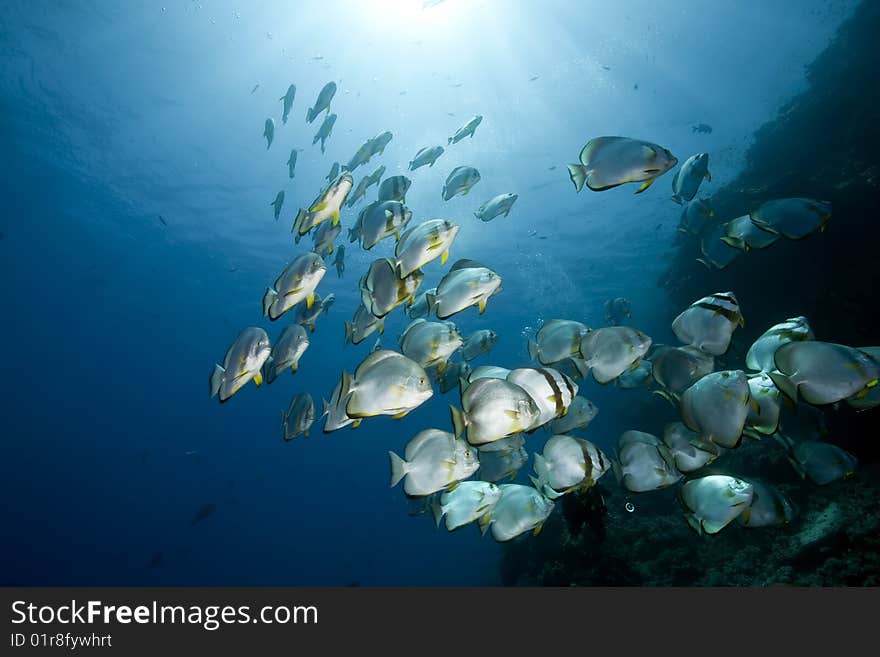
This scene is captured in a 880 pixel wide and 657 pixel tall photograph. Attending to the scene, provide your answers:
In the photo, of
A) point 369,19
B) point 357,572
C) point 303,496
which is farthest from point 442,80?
point 303,496

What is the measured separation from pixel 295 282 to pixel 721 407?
10.7 feet

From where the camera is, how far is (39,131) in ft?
69.0

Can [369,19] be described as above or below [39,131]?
below

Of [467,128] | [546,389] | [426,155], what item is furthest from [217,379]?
[467,128]

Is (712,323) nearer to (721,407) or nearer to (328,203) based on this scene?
(721,407)

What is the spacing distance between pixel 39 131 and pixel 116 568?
6388 centimetres

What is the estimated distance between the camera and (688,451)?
11.8ft

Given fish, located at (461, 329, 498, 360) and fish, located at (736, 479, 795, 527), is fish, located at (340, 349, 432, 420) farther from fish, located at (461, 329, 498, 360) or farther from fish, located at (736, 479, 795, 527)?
fish, located at (736, 479, 795, 527)

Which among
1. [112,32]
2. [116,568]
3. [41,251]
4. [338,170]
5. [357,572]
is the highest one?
[41,251]

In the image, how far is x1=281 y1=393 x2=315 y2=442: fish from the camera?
4.44 metres

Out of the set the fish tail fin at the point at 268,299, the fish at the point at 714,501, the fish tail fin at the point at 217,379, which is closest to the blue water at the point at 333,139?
the fish tail fin at the point at 268,299

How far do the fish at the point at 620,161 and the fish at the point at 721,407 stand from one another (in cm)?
148

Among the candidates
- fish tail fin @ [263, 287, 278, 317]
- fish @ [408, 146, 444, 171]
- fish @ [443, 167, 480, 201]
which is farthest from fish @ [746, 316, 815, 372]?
fish @ [408, 146, 444, 171]

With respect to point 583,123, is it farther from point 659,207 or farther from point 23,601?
point 23,601
